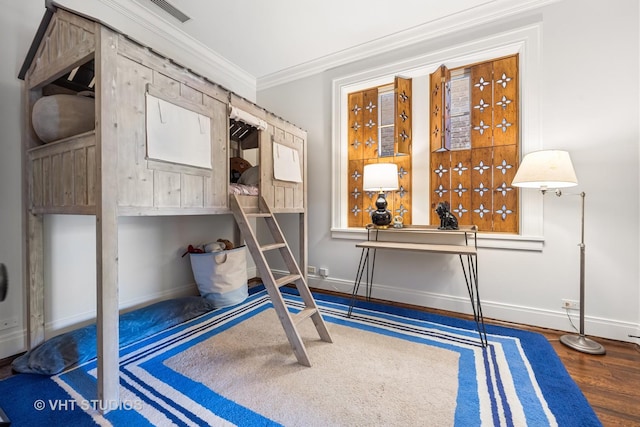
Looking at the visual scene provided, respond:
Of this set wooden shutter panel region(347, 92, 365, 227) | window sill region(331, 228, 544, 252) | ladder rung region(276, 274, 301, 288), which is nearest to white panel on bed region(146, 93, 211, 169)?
ladder rung region(276, 274, 301, 288)

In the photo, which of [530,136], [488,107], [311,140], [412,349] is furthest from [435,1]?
[412,349]

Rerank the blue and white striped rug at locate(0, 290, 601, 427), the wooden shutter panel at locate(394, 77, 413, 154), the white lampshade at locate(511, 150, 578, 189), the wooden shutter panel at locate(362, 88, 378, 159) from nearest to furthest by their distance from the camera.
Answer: the blue and white striped rug at locate(0, 290, 601, 427) → the white lampshade at locate(511, 150, 578, 189) → the wooden shutter panel at locate(394, 77, 413, 154) → the wooden shutter panel at locate(362, 88, 378, 159)

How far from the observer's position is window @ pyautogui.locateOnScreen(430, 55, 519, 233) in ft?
8.00

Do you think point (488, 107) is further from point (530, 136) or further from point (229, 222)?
point (229, 222)

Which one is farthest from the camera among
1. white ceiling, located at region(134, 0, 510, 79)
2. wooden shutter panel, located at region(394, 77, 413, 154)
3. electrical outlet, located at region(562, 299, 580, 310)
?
wooden shutter panel, located at region(394, 77, 413, 154)

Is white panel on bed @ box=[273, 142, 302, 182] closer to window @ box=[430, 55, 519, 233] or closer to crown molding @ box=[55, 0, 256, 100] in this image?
crown molding @ box=[55, 0, 256, 100]

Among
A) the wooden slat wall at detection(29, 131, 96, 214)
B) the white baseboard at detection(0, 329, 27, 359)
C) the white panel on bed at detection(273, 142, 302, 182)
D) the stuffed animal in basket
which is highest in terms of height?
the white panel on bed at detection(273, 142, 302, 182)

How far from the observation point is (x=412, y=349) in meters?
1.90

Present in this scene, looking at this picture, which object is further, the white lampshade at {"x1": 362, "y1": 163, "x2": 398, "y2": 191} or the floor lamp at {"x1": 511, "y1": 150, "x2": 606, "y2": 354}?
Result: the white lampshade at {"x1": 362, "y1": 163, "x2": 398, "y2": 191}

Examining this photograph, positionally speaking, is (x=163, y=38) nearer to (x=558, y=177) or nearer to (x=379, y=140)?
(x=379, y=140)

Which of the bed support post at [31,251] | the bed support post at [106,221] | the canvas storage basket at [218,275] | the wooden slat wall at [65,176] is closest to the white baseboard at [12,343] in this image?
the bed support post at [31,251]

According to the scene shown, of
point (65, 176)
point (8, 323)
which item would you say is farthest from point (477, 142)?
point (8, 323)

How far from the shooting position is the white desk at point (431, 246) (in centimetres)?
217

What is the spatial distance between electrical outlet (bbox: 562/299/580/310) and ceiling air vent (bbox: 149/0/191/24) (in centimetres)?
413
